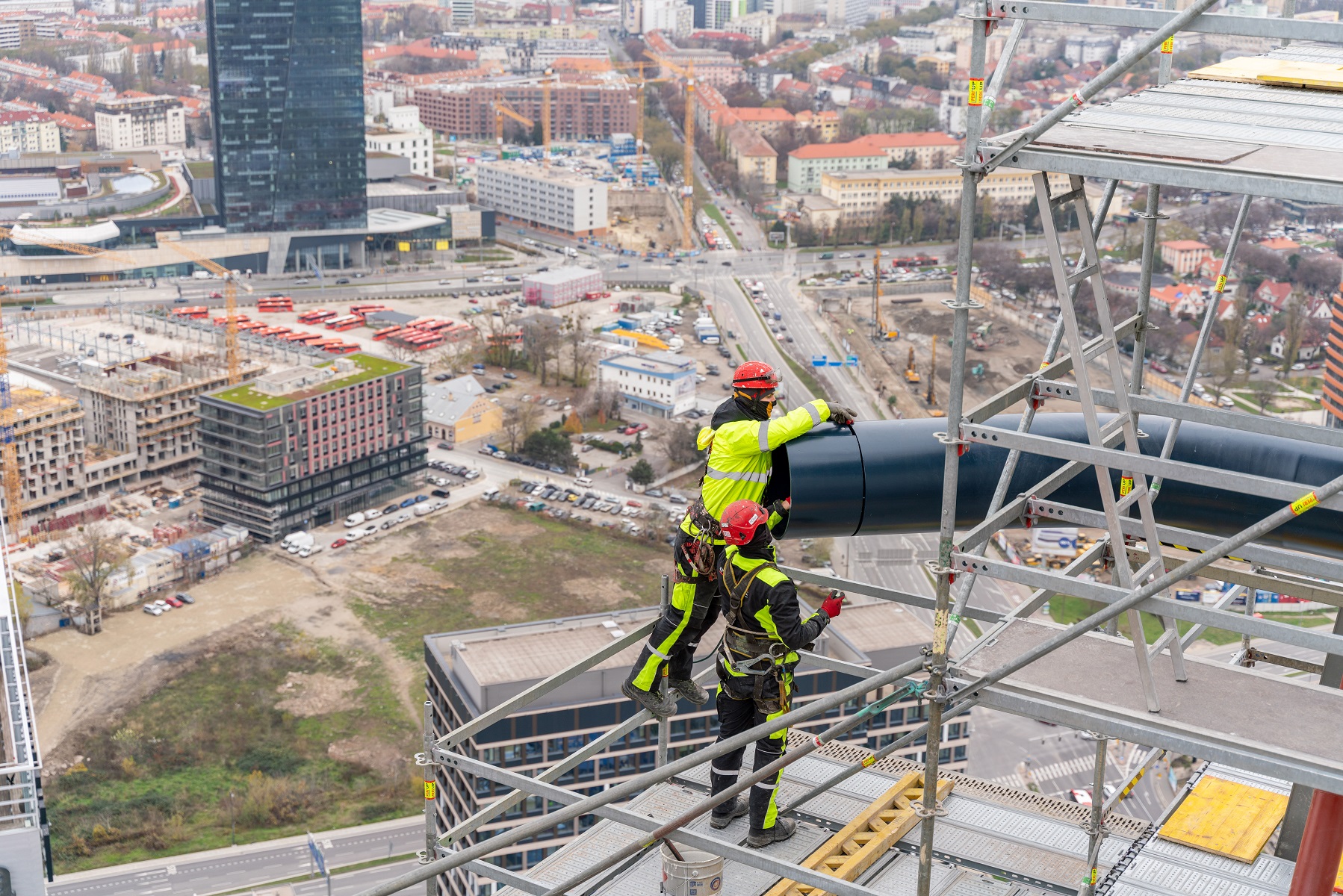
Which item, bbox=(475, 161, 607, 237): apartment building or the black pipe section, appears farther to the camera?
bbox=(475, 161, 607, 237): apartment building

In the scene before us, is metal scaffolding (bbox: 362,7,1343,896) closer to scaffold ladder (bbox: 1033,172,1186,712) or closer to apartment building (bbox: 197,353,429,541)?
scaffold ladder (bbox: 1033,172,1186,712)

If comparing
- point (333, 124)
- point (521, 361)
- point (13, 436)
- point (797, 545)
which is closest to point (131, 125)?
point (333, 124)

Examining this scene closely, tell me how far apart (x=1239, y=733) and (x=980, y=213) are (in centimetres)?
4619

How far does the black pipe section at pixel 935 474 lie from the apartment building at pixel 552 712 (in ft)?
28.8

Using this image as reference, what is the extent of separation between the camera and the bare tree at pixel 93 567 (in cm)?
1980

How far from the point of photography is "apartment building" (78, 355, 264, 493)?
25703 mm

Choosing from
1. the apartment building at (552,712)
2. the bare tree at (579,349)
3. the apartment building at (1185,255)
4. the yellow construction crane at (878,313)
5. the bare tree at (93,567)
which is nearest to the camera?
the apartment building at (552,712)

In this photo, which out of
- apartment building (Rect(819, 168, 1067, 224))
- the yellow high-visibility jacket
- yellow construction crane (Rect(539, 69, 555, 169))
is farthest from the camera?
yellow construction crane (Rect(539, 69, 555, 169))

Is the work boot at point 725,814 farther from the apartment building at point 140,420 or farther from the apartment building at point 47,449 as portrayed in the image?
the apartment building at point 140,420

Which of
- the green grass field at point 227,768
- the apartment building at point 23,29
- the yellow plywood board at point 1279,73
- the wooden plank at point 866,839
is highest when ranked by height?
the apartment building at point 23,29

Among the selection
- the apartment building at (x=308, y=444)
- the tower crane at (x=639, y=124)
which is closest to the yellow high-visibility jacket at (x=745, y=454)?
the apartment building at (x=308, y=444)

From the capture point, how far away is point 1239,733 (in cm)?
290

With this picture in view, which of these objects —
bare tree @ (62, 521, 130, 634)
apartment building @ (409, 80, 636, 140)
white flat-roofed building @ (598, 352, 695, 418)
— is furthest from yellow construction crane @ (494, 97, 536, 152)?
bare tree @ (62, 521, 130, 634)

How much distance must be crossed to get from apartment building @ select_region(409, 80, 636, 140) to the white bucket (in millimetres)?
59027
